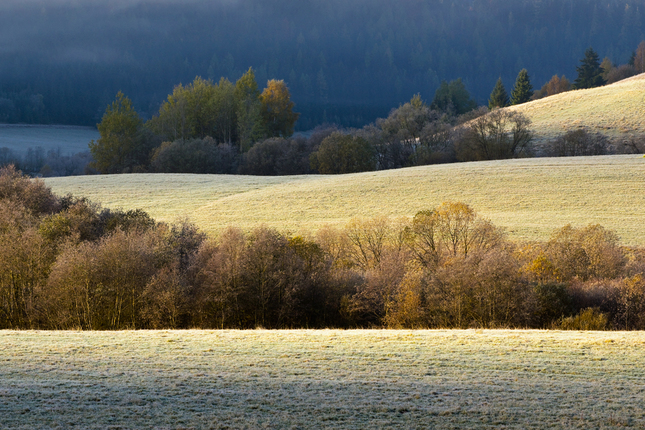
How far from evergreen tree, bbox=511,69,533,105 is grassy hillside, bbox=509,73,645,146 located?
38296mm

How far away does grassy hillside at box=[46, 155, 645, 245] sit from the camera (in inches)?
1572

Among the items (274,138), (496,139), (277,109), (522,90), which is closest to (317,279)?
(496,139)

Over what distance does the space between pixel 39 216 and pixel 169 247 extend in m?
10.5

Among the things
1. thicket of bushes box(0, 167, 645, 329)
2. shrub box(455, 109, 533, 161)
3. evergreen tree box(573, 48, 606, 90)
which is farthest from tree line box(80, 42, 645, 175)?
evergreen tree box(573, 48, 606, 90)

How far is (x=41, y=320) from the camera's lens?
29000mm

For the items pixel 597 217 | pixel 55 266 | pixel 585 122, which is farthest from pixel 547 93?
pixel 55 266

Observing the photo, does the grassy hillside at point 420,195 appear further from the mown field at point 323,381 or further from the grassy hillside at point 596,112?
the mown field at point 323,381

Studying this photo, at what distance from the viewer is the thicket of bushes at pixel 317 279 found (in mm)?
26828

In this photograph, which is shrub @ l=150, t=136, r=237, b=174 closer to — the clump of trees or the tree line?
the clump of trees

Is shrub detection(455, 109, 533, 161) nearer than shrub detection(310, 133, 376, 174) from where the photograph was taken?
Yes

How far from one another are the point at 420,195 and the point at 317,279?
65.7 feet

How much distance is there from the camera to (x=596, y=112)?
83.4 m

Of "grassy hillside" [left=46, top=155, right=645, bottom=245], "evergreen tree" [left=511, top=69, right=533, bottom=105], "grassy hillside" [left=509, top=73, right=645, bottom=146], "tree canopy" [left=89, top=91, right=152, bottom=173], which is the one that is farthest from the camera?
"evergreen tree" [left=511, top=69, right=533, bottom=105]

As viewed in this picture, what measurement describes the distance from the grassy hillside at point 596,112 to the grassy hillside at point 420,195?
57.8 ft
